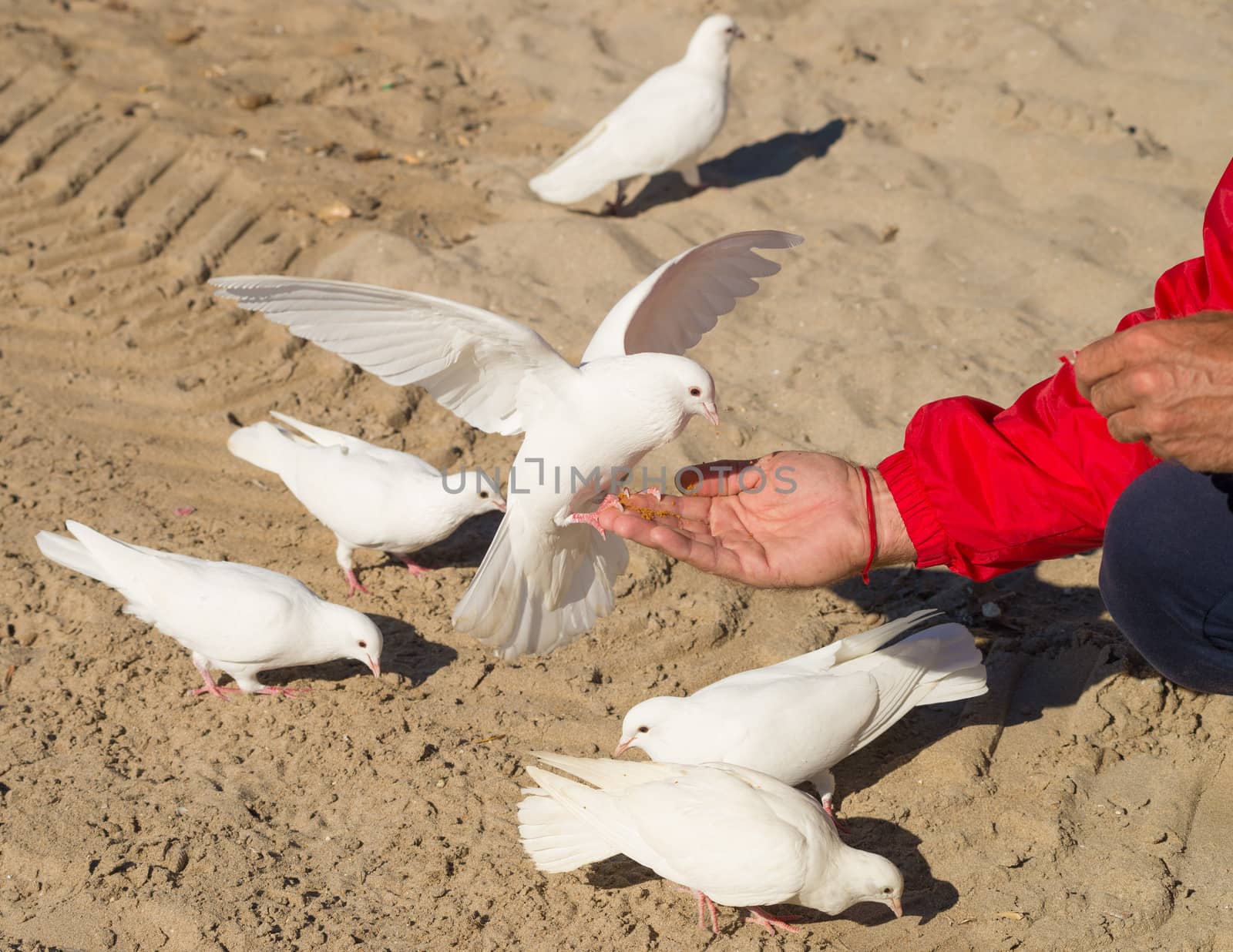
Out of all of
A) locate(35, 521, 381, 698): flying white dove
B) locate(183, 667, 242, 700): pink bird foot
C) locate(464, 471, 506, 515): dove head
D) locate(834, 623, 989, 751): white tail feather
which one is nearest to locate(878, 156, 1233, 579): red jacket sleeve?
locate(834, 623, 989, 751): white tail feather

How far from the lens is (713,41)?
620 cm

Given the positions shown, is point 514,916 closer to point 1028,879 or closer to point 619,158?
point 1028,879

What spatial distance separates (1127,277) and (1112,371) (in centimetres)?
322

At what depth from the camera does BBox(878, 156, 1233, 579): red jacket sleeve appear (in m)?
2.79

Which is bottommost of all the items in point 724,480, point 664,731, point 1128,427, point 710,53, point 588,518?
A: point 664,731

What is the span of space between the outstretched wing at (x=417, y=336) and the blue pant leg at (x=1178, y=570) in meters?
1.47

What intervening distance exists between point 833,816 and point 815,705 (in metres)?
0.37

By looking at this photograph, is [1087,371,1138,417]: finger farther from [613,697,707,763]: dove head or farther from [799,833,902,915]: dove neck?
[613,697,707,763]: dove head

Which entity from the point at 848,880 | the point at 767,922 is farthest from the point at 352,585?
the point at 848,880

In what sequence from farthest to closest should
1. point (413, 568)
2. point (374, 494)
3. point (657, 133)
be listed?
point (657, 133), point (413, 568), point (374, 494)

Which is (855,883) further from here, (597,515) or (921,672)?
(597,515)

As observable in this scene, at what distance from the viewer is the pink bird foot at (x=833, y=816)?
3115 millimetres

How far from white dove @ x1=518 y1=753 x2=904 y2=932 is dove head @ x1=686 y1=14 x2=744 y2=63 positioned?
4530mm

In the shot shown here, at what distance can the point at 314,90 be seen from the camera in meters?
6.94
